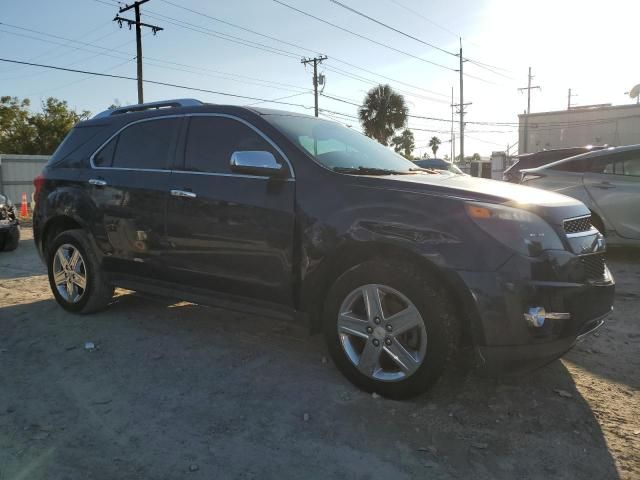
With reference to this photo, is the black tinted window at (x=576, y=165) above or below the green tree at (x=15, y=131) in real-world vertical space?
below

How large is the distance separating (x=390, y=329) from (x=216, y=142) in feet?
6.31

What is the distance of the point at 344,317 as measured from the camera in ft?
10.2

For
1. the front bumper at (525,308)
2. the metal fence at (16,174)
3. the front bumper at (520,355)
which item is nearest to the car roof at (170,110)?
the front bumper at (525,308)

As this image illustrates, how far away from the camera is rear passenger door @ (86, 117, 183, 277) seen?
4.03m

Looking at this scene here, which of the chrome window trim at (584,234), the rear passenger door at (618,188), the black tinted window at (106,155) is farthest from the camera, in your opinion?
the rear passenger door at (618,188)

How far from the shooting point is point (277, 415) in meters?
2.90

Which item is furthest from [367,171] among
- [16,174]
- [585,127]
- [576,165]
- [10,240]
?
[585,127]

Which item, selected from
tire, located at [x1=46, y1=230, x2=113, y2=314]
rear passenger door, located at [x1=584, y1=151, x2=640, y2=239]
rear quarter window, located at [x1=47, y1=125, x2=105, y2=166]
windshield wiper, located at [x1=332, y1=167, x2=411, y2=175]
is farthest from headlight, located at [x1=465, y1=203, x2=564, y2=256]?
rear passenger door, located at [x1=584, y1=151, x2=640, y2=239]

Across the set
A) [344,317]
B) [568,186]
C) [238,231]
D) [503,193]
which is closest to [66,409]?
[238,231]

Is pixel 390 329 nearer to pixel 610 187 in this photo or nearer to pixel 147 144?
pixel 147 144

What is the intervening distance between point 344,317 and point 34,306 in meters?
3.66

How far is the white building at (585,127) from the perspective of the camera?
1542 inches

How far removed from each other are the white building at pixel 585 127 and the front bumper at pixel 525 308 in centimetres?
4187

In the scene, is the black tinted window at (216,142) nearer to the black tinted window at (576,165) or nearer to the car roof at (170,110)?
the car roof at (170,110)
